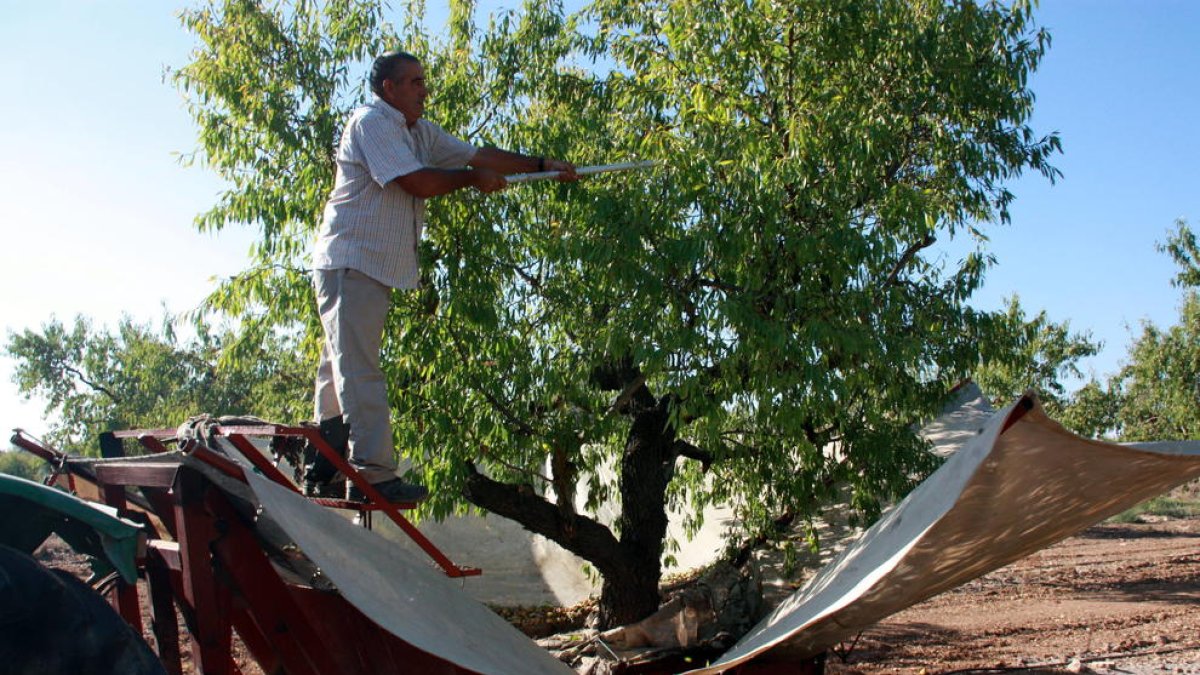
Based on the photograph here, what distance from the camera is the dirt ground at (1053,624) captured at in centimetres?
688

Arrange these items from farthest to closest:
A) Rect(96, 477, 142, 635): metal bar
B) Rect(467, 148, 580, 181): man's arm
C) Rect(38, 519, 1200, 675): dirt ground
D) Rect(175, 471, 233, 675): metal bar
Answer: Rect(38, 519, 1200, 675): dirt ground, Rect(467, 148, 580, 181): man's arm, Rect(96, 477, 142, 635): metal bar, Rect(175, 471, 233, 675): metal bar

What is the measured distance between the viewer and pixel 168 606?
3.30 metres

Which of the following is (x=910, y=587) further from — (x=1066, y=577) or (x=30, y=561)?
(x=1066, y=577)

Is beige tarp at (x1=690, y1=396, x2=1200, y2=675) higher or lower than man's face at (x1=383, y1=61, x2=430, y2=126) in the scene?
lower

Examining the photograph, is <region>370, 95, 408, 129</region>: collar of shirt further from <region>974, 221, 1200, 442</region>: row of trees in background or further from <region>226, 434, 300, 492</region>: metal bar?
<region>974, 221, 1200, 442</region>: row of trees in background

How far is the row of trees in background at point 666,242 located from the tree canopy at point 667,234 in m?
0.02

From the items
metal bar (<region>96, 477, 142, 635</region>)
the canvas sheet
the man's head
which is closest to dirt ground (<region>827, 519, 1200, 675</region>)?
the canvas sheet

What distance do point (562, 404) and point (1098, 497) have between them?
3472 mm

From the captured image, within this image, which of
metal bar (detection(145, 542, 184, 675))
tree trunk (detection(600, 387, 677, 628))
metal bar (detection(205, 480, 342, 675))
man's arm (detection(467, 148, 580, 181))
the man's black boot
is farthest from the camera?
tree trunk (detection(600, 387, 677, 628))

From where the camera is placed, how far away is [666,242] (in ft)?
19.1

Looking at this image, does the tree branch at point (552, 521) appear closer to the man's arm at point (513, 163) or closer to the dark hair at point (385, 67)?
the man's arm at point (513, 163)

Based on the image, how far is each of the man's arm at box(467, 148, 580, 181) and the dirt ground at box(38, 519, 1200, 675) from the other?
2587 millimetres

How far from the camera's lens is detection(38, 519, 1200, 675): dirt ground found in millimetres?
6883

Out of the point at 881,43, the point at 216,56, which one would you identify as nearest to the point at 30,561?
the point at 216,56
